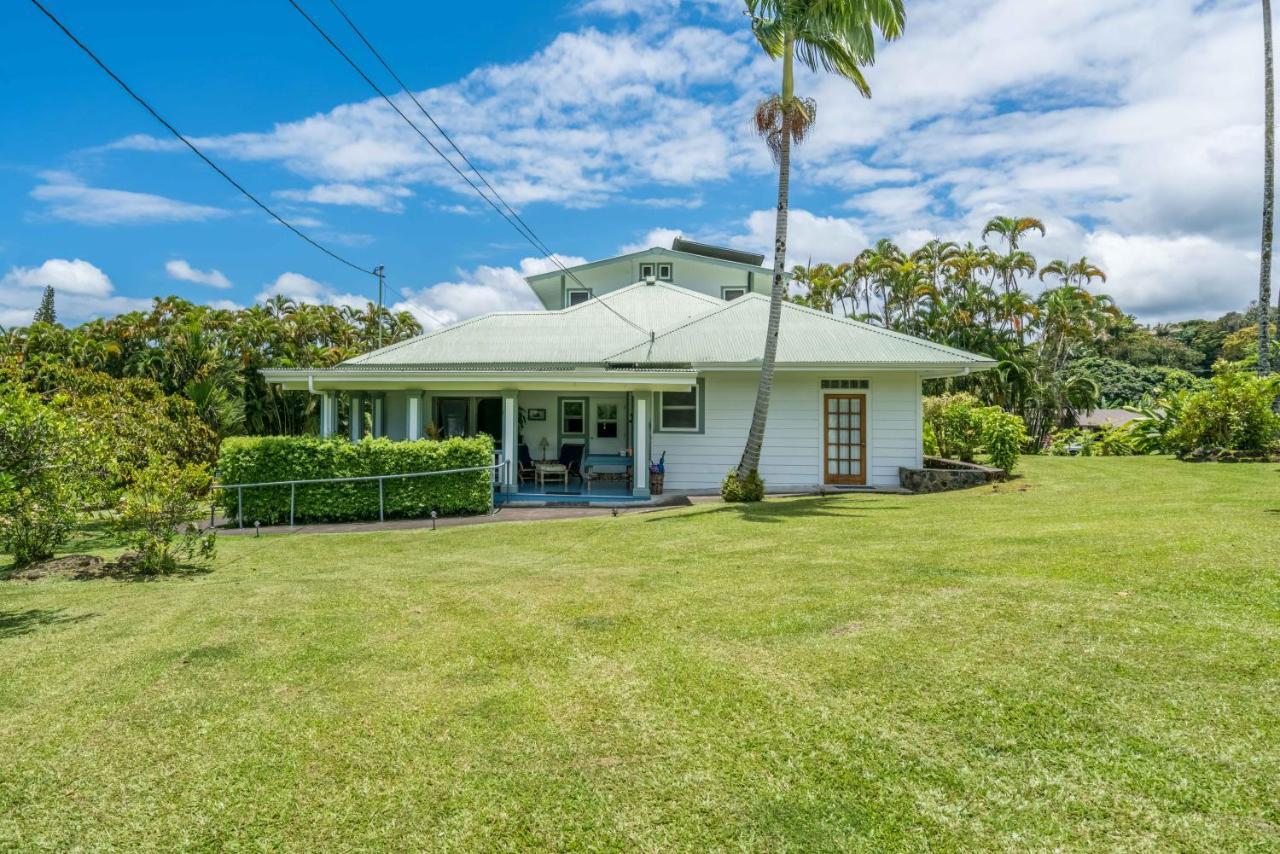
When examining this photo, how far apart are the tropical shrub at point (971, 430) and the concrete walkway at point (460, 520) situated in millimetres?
6741

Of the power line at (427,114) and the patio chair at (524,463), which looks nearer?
the power line at (427,114)

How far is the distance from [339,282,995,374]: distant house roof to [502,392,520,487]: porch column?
2459 millimetres

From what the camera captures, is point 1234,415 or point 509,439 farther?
point 1234,415

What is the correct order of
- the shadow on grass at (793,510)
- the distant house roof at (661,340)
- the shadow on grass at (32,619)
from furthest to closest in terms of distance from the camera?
the distant house roof at (661,340) < the shadow on grass at (793,510) < the shadow on grass at (32,619)

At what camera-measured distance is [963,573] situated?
21.1 ft

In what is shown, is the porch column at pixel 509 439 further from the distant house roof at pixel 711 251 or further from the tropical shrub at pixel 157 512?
the distant house roof at pixel 711 251

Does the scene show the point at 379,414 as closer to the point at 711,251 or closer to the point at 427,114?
the point at 427,114

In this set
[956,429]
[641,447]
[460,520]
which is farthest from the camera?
[956,429]

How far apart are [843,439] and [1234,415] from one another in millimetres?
9061

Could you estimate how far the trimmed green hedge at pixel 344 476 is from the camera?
42.8 ft

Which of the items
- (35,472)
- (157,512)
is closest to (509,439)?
(157,512)

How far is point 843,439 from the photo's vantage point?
646 inches

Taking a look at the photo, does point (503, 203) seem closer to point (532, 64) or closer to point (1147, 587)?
point (532, 64)

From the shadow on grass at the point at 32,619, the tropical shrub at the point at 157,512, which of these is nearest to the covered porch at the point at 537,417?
the tropical shrub at the point at 157,512
